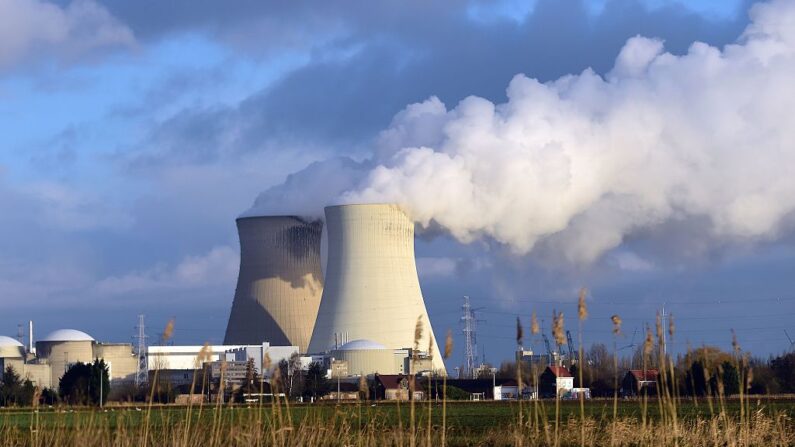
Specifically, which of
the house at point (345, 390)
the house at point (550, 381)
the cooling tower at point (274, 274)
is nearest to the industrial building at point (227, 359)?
the cooling tower at point (274, 274)

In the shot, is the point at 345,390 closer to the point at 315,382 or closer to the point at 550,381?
the point at 315,382

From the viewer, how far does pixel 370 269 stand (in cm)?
3344

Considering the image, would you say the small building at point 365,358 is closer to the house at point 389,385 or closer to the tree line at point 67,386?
the house at point 389,385

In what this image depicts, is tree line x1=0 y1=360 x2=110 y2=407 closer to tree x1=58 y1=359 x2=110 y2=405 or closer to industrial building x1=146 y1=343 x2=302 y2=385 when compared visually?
tree x1=58 y1=359 x2=110 y2=405

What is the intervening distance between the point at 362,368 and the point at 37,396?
3689 cm

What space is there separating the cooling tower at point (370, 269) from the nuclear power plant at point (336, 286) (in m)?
0.03

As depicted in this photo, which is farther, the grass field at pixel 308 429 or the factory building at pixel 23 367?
the factory building at pixel 23 367

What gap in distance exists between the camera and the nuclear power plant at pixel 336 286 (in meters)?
33.8

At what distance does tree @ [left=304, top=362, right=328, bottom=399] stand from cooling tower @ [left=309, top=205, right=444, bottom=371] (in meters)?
3.40

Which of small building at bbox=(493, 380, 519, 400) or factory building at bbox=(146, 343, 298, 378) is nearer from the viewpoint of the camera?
small building at bbox=(493, 380, 519, 400)

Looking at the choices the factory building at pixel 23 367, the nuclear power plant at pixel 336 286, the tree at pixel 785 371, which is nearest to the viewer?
the nuclear power plant at pixel 336 286

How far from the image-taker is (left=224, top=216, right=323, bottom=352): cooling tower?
1550 inches

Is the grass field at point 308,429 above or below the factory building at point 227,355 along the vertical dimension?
below

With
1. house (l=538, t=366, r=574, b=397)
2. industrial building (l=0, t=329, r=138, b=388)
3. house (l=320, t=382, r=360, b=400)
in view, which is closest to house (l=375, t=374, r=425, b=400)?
house (l=320, t=382, r=360, b=400)
